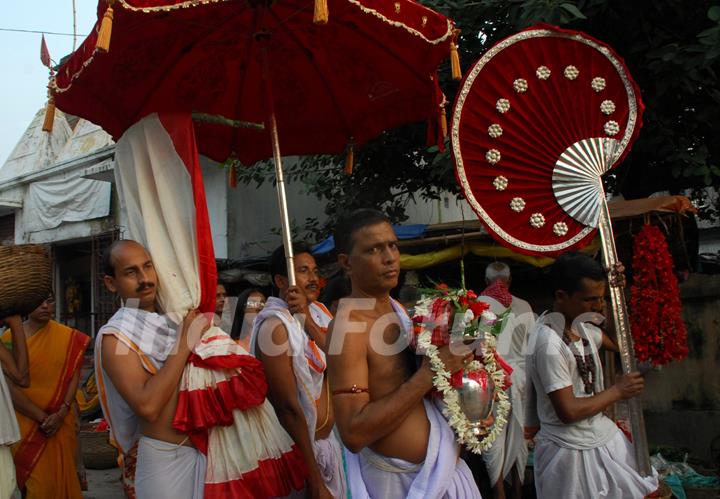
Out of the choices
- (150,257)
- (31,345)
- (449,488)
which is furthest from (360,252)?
(31,345)

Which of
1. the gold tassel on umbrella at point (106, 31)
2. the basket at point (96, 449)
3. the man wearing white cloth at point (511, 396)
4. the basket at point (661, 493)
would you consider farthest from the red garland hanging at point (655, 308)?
the basket at point (96, 449)

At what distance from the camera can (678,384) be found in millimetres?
7434

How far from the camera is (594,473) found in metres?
3.63

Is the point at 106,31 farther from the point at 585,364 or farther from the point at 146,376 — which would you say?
the point at 585,364

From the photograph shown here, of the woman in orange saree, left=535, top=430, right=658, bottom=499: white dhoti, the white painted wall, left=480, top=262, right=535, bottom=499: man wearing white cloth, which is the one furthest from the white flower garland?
the white painted wall

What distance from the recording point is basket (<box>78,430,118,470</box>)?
7.96 meters

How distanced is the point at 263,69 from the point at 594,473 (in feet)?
9.95

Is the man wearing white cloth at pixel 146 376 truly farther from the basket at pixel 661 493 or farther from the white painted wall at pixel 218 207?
the white painted wall at pixel 218 207

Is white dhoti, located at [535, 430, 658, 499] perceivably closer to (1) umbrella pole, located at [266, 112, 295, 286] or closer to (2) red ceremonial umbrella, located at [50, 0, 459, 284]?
(1) umbrella pole, located at [266, 112, 295, 286]

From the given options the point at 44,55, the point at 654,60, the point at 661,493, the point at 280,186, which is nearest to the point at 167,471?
the point at 280,186

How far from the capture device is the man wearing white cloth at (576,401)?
358 cm

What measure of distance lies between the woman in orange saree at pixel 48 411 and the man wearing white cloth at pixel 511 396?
10.9ft

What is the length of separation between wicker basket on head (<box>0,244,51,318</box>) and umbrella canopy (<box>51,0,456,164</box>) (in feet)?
3.50

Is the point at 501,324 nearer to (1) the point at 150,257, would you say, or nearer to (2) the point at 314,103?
(1) the point at 150,257
